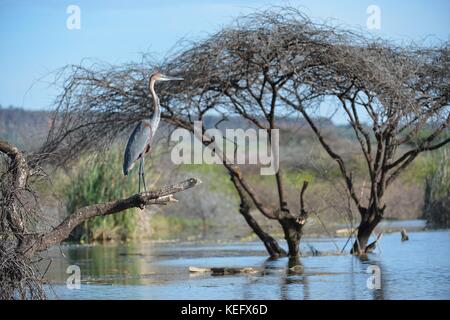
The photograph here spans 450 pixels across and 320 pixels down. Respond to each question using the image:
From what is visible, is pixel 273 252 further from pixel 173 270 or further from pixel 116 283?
pixel 116 283

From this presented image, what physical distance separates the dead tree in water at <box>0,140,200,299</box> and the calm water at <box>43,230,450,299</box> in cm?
73

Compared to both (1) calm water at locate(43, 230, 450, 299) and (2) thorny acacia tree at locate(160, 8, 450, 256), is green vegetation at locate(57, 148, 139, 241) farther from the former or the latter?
(2) thorny acacia tree at locate(160, 8, 450, 256)

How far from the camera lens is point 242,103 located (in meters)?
19.6

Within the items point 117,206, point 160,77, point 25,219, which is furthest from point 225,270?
point 25,219

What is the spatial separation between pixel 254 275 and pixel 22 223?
4877mm

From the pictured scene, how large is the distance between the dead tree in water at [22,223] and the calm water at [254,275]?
725mm

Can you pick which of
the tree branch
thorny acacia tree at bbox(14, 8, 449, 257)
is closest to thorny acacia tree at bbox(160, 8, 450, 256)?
thorny acacia tree at bbox(14, 8, 449, 257)

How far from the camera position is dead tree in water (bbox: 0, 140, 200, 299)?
38.7ft

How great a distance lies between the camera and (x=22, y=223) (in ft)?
40.6

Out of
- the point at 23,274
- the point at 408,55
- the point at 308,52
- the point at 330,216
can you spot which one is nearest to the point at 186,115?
the point at 308,52

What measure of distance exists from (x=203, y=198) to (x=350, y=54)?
15.4 metres
